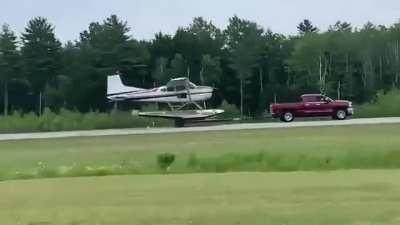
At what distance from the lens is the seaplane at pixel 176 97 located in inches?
1890

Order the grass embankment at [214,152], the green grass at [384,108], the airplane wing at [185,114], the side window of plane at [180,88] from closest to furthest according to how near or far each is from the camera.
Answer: the grass embankment at [214,152] → the airplane wing at [185,114] → the green grass at [384,108] → the side window of plane at [180,88]

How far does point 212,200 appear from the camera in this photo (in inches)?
461

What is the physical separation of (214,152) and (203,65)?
63351mm

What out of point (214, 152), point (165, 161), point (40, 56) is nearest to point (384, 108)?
point (214, 152)

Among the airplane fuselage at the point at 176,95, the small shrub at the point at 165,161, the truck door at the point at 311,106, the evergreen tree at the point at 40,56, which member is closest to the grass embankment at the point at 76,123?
the airplane fuselage at the point at 176,95

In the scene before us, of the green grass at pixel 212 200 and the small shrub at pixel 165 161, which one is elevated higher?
the small shrub at pixel 165 161

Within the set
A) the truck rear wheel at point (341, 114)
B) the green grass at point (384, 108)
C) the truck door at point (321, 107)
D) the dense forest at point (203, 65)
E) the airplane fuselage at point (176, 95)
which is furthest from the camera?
the dense forest at point (203, 65)

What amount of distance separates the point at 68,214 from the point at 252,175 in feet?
19.2

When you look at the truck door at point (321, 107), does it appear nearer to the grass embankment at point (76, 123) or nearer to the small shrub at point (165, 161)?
the grass embankment at point (76, 123)

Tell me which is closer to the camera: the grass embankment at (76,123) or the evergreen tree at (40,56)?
the grass embankment at (76,123)

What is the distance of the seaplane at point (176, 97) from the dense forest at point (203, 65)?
26.7 metres

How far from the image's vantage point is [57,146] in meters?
30.9

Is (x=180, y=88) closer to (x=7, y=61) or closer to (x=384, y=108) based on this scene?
(x=384, y=108)

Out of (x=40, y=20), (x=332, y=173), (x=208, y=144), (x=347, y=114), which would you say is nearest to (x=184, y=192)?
(x=332, y=173)
